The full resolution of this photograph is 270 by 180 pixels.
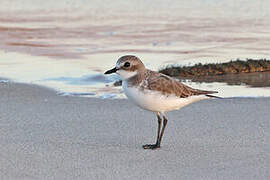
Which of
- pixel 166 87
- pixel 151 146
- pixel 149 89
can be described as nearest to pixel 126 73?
pixel 149 89

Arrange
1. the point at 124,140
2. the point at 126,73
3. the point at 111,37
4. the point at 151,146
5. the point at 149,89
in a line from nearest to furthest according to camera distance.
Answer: the point at 149,89 → the point at 126,73 → the point at 151,146 → the point at 124,140 → the point at 111,37

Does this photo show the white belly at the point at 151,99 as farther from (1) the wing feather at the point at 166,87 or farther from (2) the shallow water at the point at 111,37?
(2) the shallow water at the point at 111,37

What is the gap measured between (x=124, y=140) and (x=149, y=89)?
77 cm

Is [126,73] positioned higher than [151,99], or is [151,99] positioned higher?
Result: [126,73]

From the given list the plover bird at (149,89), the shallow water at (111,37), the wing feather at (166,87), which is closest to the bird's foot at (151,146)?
the plover bird at (149,89)

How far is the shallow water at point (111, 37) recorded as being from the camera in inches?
413

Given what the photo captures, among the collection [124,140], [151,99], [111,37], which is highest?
[151,99]

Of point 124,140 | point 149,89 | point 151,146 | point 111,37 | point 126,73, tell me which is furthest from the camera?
point 111,37

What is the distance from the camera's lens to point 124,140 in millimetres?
6309

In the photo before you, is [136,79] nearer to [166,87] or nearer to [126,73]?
[126,73]

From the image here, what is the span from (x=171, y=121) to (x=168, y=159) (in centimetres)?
148

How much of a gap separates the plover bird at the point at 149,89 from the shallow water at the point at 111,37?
277 centimetres

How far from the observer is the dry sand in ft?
17.1

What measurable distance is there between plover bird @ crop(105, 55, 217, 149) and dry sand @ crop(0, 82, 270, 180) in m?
0.45
